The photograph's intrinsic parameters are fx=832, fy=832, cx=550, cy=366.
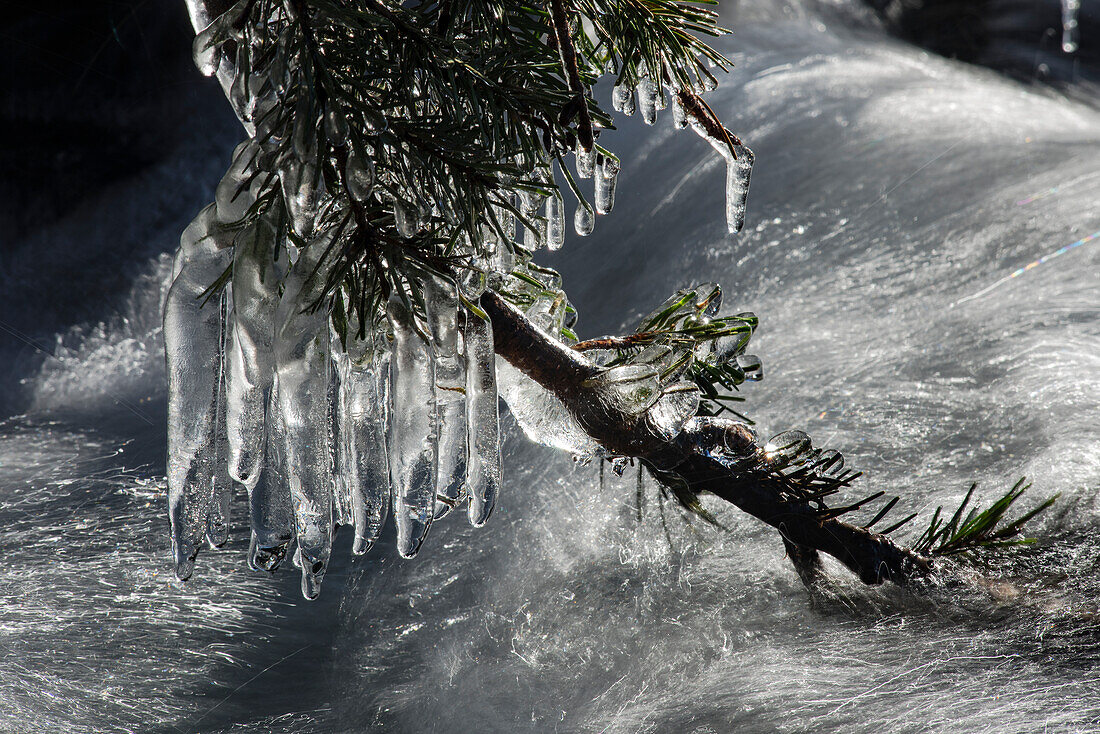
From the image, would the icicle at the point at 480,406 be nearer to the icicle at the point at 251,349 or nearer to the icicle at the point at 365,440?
the icicle at the point at 365,440

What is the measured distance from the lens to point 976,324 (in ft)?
6.71

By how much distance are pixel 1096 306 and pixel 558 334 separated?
4.89ft

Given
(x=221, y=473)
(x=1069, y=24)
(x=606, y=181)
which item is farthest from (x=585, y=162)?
(x=1069, y=24)

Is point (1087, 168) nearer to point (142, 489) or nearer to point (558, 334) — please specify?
point (558, 334)

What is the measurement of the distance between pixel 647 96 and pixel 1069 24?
5.08 meters

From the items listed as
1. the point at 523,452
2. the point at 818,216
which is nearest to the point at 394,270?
the point at 523,452

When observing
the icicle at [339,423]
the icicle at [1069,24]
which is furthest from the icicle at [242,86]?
the icicle at [1069,24]

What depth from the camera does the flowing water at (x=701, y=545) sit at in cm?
111

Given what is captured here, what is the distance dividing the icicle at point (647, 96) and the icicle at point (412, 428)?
1.34 ft

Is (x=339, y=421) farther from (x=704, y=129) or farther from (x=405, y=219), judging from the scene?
(x=704, y=129)

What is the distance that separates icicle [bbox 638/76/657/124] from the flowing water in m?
0.71

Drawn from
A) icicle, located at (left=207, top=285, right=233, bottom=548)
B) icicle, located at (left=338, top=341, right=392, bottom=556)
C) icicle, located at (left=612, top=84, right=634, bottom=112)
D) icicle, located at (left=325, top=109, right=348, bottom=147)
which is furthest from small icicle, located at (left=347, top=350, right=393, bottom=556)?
icicle, located at (left=612, top=84, right=634, bottom=112)

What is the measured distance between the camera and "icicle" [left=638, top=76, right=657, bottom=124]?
3.26 ft

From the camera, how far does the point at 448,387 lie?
833mm
